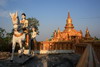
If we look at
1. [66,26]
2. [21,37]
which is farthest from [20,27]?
[66,26]

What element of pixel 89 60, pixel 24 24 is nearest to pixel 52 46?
pixel 24 24

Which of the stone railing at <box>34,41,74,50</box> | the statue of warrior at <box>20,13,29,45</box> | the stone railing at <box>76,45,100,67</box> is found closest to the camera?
the stone railing at <box>76,45,100,67</box>

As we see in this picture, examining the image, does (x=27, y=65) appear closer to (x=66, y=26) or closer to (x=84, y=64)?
(x=84, y=64)

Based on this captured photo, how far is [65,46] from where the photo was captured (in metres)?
15.6

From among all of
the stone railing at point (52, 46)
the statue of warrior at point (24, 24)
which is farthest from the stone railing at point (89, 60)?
the stone railing at point (52, 46)

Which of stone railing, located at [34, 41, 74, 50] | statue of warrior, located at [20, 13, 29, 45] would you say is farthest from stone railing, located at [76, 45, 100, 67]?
stone railing, located at [34, 41, 74, 50]

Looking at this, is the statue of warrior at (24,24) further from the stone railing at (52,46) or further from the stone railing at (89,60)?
the stone railing at (52,46)

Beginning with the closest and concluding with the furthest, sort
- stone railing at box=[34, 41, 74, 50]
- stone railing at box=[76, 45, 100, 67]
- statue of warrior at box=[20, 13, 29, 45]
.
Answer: stone railing at box=[76, 45, 100, 67] → statue of warrior at box=[20, 13, 29, 45] → stone railing at box=[34, 41, 74, 50]

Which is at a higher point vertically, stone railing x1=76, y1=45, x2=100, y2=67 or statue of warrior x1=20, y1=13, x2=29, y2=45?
statue of warrior x1=20, y1=13, x2=29, y2=45

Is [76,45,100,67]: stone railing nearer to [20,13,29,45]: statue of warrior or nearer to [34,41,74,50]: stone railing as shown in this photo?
[20,13,29,45]: statue of warrior

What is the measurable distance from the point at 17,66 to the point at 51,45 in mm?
10474

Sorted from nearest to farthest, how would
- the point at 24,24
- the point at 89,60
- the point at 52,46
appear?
the point at 89,60, the point at 24,24, the point at 52,46

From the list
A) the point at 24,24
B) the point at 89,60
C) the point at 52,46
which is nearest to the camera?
the point at 89,60

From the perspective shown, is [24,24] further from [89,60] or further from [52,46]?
[52,46]
